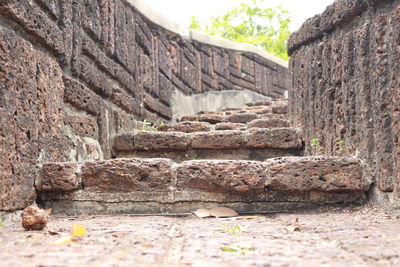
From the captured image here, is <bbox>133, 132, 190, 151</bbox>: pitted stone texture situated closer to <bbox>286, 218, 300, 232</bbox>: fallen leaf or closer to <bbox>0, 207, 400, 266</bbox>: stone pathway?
<bbox>0, 207, 400, 266</bbox>: stone pathway

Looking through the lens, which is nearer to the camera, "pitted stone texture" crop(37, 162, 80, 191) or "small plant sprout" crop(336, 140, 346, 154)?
"pitted stone texture" crop(37, 162, 80, 191)

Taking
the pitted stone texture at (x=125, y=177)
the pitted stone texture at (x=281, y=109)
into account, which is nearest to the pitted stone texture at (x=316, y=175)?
the pitted stone texture at (x=125, y=177)

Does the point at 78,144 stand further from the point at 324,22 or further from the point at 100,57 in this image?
the point at 324,22

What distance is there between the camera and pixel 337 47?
193cm

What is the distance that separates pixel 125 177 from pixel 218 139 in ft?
2.93

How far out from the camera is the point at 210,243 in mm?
1013

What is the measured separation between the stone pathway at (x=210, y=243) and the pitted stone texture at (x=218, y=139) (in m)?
1.02

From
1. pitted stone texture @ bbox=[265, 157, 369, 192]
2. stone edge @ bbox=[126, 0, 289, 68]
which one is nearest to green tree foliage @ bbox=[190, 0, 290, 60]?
stone edge @ bbox=[126, 0, 289, 68]

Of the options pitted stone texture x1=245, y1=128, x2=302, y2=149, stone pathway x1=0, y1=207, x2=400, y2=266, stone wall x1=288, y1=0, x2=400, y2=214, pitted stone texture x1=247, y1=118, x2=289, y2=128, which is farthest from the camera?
pitted stone texture x1=247, y1=118, x2=289, y2=128

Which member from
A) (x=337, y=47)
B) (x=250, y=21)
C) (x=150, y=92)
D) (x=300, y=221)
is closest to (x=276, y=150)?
(x=337, y=47)

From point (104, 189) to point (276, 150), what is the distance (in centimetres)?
119

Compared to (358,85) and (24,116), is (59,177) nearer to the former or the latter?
(24,116)

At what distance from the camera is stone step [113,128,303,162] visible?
8.02ft

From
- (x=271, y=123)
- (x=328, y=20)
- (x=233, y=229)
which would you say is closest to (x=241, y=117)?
(x=271, y=123)
